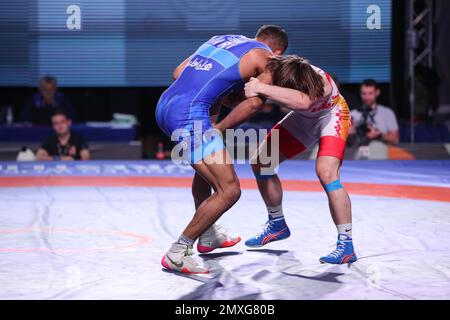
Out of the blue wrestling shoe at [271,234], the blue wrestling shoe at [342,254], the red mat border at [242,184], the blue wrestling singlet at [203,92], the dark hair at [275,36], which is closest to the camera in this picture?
the blue wrestling singlet at [203,92]

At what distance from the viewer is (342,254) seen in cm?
401

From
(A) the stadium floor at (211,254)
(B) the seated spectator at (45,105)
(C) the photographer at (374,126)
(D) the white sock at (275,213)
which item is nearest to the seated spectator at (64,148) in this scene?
(A) the stadium floor at (211,254)

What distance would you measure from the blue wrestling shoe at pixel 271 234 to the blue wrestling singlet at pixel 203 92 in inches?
29.7

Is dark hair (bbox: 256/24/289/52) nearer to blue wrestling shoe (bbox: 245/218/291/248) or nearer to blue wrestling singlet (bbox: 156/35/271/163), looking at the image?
blue wrestling singlet (bbox: 156/35/271/163)

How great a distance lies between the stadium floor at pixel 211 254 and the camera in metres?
3.49

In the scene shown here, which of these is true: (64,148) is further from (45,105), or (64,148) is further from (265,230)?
(265,230)

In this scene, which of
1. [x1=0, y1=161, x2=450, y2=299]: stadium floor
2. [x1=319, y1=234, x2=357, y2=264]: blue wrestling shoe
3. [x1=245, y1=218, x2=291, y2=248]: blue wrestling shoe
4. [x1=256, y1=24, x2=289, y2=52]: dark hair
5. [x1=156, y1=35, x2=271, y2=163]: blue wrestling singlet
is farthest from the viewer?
[x1=245, y1=218, x2=291, y2=248]: blue wrestling shoe

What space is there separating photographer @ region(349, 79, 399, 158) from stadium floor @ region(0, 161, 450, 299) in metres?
0.49

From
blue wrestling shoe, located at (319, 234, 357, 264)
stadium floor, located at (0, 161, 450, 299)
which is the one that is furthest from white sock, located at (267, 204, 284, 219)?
blue wrestling shoe, located at (319, 234, 357, 264)

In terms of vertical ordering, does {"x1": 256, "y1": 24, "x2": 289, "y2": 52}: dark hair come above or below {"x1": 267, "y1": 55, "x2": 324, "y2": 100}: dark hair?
above

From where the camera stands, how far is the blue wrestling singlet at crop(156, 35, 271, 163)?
387cm

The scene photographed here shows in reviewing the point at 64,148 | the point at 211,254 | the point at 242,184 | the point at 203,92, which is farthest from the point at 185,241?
the point at 64,148

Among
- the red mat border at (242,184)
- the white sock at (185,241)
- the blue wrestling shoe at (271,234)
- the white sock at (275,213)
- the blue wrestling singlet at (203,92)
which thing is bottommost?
the red mat border at (242,184)

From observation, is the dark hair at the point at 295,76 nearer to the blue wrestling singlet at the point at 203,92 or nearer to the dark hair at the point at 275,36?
the blue wrestling singlet at the point at 203,92
